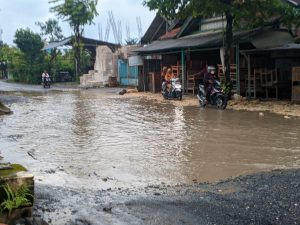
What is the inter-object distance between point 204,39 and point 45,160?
46.3 feet

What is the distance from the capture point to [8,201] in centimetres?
434

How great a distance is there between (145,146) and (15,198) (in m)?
4.94

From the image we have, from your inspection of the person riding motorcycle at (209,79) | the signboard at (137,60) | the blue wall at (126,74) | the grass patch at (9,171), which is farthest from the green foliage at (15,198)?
the blue wall at (126,74)

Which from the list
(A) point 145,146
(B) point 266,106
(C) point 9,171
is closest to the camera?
(C) point 9,171

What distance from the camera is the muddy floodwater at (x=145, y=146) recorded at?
22.6 ft

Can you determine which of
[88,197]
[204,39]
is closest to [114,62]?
[204,39]

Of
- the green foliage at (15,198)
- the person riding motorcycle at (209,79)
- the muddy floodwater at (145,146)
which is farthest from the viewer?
the person riding motorcycle at (209,79)

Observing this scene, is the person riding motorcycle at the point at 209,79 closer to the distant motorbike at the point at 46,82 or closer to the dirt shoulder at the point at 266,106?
the dirt shoulder at the point at 266,106

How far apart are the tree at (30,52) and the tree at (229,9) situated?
23.9m

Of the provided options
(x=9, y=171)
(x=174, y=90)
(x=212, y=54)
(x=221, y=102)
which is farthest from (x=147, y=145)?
(x=212, y=54)

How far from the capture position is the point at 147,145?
930cm

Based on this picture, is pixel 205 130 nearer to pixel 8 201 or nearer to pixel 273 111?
pixel 273 111

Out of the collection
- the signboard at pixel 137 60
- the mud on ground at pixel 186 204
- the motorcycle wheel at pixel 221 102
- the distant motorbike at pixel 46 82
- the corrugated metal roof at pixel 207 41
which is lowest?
the mud on ground at pixel 186 204

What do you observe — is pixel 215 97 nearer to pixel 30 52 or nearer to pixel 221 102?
pixel 221 102
